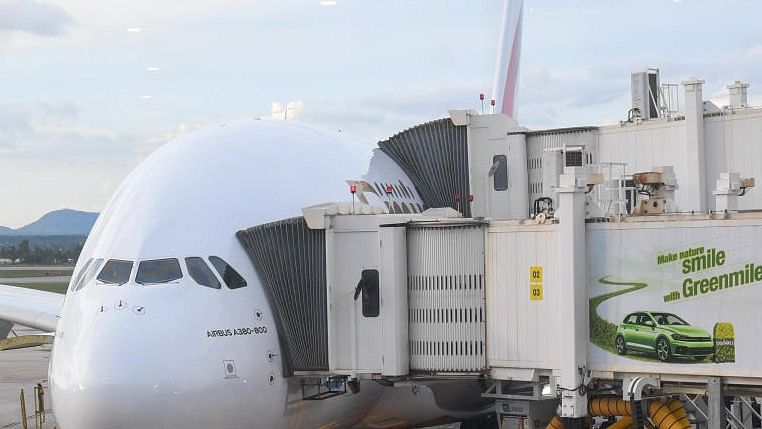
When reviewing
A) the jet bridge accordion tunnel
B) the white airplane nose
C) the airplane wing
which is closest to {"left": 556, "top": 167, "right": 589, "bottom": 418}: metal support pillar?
the jet bridge accordion tunnel

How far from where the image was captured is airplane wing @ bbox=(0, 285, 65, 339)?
25.2 metres

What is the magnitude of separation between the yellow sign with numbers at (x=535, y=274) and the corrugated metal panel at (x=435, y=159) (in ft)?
20.7

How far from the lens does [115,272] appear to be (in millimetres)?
15414

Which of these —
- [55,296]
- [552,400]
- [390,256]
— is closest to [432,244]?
[390,256]

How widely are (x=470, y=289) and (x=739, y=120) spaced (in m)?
6.29

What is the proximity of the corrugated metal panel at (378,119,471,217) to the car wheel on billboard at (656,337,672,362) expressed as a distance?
760cm

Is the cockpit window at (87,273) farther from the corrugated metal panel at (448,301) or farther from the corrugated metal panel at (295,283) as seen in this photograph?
the corrugated metal panel at (448,301)

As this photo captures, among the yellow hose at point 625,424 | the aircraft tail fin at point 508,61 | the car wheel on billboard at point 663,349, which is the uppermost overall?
the aircraft tail fin at point 508,61

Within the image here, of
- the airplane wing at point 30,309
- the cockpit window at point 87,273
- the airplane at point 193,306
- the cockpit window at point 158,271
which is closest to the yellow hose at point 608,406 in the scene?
the airplane at point 193,306

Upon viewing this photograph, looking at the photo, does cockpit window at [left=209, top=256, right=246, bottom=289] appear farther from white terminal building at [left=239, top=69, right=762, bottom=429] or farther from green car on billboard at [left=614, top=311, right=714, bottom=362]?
green car on billboard at [left=614, top=311, right=714, bottom=362]

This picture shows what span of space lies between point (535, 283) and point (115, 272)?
16.8ft

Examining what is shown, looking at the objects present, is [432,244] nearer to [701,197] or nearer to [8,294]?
[701,197]

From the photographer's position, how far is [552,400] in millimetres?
16719

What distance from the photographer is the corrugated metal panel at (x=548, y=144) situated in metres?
20.7
